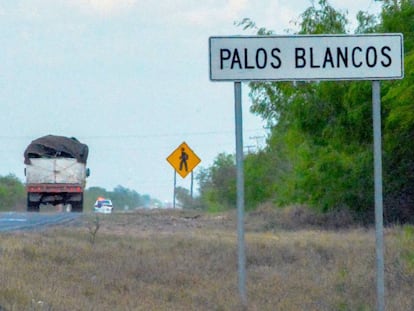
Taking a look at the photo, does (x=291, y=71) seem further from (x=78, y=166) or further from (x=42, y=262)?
(x=78, y=166)

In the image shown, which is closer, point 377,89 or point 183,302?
point 377,89

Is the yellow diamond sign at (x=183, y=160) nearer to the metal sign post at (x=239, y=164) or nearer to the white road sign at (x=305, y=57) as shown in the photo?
the metal sign post at (x=239, y=164)

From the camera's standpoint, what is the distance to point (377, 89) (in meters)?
11.4

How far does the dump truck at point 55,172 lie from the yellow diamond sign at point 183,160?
264 inches

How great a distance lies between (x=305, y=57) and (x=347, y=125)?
15.1 meters

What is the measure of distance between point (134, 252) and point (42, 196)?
33271 mm

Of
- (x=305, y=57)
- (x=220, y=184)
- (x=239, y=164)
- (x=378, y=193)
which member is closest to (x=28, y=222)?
(x=239, y=164)

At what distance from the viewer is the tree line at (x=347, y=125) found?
23500 mm

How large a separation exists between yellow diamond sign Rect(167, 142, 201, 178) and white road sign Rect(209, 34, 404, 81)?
3377 cm

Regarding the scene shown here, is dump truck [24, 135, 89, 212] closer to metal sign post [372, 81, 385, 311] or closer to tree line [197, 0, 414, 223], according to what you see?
tree line [197, 0, 414, 223]

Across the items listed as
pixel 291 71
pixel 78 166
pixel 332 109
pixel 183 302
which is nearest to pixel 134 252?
pixel 183 302

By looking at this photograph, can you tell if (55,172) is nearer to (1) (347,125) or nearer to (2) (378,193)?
(1) (347,125)

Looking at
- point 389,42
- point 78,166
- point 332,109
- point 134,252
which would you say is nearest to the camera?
point 389,42

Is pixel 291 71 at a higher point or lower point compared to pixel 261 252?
higher
